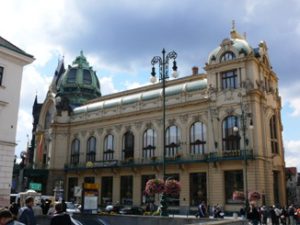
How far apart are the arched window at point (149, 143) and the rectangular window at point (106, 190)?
6871 millimetres

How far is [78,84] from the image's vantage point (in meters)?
65.1

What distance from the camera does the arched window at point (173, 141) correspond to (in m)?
46.3

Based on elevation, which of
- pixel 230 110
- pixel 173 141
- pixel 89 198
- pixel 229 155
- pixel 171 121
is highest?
pixel 230 110

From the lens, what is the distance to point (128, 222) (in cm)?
1945

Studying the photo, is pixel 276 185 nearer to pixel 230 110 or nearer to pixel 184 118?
pixel 230 110

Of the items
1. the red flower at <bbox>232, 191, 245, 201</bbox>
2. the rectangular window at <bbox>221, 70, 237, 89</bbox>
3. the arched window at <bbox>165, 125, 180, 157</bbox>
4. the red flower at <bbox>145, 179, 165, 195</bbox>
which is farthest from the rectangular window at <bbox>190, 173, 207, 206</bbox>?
the red flower at <bbox>145, 179, 165, 195</bbox>

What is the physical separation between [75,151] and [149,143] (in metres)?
15.0

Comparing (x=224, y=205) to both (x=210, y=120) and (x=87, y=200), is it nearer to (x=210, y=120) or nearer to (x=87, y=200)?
(x=210, y=120)

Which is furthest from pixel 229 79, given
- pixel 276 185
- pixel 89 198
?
pixel 89 198

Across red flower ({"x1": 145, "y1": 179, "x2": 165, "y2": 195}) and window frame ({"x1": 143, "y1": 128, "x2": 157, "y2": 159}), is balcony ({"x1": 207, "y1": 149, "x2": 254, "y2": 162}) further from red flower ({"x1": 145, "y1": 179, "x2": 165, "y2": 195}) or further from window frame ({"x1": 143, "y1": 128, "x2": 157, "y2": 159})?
red flower ({"x1": 145, "y1": 179, "x2": 165, "y2": 195})

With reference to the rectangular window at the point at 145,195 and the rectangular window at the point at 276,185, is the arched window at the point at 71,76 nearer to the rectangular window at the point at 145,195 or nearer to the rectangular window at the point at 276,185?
the rectangular window at the point at 145,195

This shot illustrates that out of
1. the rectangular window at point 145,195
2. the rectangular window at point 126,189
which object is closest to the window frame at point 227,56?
the rectangular window at point 145,195

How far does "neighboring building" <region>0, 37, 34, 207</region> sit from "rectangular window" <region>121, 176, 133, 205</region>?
28188mm

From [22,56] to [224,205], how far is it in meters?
26.8
